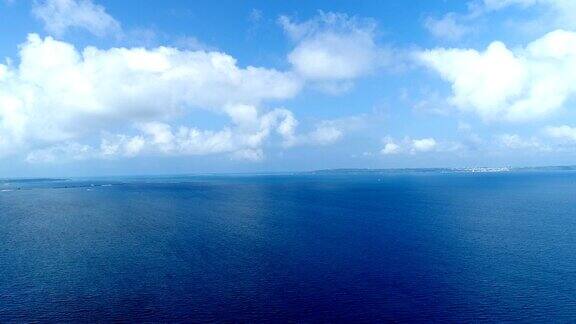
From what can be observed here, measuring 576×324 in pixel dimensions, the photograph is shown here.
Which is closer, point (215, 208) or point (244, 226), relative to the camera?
point (244, 226)

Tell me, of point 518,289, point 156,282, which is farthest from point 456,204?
point 156,282

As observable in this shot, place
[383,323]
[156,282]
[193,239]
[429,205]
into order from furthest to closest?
[429,205] < [193,239] < [156,282] < [383,323]

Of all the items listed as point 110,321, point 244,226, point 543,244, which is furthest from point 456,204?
point 110,321

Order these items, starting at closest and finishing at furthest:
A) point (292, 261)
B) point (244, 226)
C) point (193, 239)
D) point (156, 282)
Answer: point (156, 282), point (292, 261), point (193, 239), point (244, 226)

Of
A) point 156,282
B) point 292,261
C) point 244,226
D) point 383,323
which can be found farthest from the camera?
point 244,226

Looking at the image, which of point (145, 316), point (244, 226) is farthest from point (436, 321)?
point (244, 226)

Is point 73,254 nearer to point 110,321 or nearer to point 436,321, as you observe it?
point 110,321

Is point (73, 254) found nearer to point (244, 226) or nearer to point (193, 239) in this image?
point (193, 239)

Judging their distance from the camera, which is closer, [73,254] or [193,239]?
[73,254]

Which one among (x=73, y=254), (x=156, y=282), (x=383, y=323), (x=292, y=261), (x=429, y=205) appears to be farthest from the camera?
(x=429, y=205)
